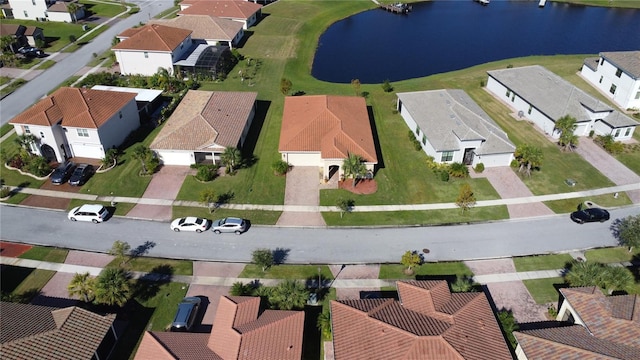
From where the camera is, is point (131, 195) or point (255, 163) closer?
point (131, 195)

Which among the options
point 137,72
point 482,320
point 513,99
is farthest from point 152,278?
point 513,99

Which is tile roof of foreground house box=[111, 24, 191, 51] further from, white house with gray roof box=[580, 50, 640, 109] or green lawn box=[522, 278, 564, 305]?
white house with gray roof box=[580, 50, 640, 109]

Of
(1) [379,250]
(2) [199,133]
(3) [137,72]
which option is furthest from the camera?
(3) [137,72]

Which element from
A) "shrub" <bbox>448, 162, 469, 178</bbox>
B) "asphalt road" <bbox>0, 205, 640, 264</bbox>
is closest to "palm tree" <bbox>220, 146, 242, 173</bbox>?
"asphalt road" <bbox>0, 205, 640, 264</bbox>

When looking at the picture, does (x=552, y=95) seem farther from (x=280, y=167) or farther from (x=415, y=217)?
(x=280, y=167)

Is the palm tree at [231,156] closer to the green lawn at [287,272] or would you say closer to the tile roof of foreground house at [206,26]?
the green lawn at [287,272]

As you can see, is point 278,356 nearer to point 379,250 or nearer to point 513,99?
point 379,250

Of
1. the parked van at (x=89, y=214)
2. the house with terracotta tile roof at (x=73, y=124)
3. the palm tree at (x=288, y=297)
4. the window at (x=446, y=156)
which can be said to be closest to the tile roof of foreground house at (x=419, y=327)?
the palm tree at (x=288, y=297)
